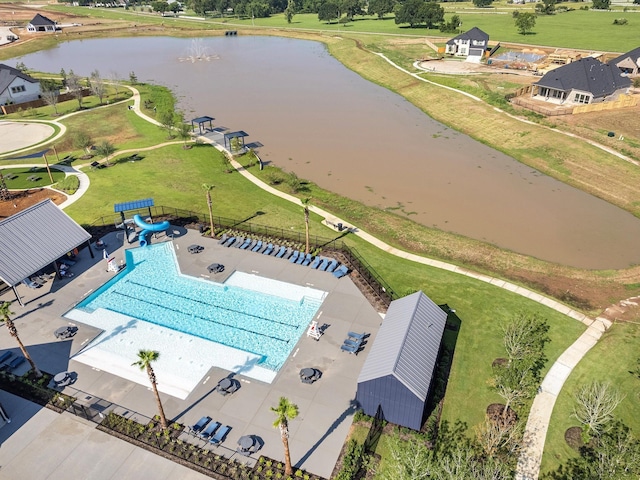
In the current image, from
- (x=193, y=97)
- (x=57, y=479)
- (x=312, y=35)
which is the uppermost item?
(x=312, y=35)

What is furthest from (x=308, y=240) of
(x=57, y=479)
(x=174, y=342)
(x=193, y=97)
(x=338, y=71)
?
(x=338, y=71)

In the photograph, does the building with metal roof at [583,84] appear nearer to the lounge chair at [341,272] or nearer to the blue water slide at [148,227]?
the lounge chair at [341,272]

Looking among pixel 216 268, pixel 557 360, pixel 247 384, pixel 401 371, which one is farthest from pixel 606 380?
pixel 216 268

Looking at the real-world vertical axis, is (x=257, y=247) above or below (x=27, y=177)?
below

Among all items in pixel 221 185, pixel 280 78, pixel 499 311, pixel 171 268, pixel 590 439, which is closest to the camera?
pixel 590 439

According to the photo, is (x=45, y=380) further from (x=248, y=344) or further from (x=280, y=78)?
(x=280, y=78)

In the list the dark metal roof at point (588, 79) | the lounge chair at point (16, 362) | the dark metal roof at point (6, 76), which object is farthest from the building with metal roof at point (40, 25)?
the lounge chair at point (16, 362)

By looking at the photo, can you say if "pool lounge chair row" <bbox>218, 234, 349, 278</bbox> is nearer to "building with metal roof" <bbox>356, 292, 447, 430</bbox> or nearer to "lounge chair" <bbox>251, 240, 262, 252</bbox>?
"lounge chair" <bbox>251, 240, 262, 252</bbox>

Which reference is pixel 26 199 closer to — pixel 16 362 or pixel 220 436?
pixel 16 362
